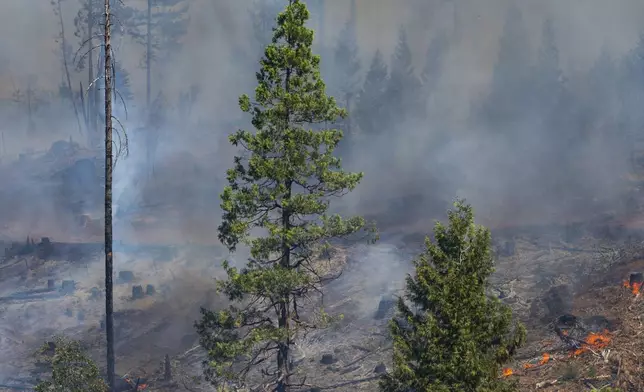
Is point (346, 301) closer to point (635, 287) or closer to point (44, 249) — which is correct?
point (635, 287)

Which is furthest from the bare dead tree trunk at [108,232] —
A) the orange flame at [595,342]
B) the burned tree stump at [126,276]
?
the burned tree stump at [126,276]

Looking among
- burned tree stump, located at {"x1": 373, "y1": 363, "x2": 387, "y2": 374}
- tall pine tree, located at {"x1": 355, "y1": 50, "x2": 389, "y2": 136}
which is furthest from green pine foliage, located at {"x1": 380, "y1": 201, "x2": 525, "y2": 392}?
tall pine tree, located at {"x1": 355, "y1": 50, "x2": 389, "y2": 136}

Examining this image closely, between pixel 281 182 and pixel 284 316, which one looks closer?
pixel 281 182

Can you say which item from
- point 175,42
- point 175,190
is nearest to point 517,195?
point 175,190

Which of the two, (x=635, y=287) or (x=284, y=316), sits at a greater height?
(x=635, y=287)

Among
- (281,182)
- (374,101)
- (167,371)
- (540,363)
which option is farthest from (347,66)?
(281,182)

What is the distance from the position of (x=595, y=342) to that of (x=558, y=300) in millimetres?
5181

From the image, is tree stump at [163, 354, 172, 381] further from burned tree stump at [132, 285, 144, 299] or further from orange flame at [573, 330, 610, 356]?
orange flame at [573, 330, 610, 356]

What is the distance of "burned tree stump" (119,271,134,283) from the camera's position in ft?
114

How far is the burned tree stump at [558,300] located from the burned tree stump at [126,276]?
21.1 m

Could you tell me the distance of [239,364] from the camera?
24312 millimetres

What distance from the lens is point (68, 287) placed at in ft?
111

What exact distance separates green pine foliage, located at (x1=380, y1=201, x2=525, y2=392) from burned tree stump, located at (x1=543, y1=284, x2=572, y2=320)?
13621 millimetres

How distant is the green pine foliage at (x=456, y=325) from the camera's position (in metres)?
10.9
